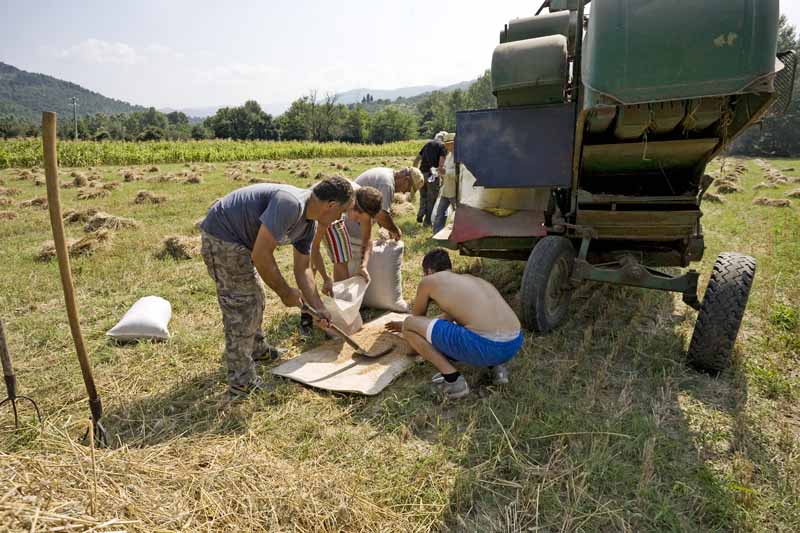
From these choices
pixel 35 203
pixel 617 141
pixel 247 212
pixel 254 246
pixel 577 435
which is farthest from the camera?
pixel 35 203

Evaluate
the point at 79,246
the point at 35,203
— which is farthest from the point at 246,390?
the point at 35,203

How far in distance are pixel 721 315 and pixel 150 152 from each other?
25.1 meters

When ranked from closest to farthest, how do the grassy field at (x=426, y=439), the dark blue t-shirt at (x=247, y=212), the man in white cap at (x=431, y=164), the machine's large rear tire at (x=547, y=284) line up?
the grassy field at (x=426, y=439) < the dark blue t-shirt at (x=247, y=212) < the machine's large rear tire at (x=547, y=284) < the man in white cap at (x=431, y=164)

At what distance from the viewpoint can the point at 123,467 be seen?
2.03 meters

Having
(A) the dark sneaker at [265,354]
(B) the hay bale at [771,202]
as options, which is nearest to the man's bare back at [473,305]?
(A) the dark sneaker at [265,354]

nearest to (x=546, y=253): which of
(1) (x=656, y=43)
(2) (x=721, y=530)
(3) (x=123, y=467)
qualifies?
(1) (x=656, y=43)

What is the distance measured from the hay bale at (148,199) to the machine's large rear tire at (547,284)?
362 inches

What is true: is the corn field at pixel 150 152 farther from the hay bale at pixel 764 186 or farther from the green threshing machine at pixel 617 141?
the hay bale at pixel 764 186

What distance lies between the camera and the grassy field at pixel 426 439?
1984mm

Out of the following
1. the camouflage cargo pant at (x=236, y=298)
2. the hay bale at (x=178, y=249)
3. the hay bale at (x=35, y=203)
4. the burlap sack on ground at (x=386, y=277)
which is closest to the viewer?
the camouflage cargo pant at (x=236, y=298)

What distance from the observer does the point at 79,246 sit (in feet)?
20.0

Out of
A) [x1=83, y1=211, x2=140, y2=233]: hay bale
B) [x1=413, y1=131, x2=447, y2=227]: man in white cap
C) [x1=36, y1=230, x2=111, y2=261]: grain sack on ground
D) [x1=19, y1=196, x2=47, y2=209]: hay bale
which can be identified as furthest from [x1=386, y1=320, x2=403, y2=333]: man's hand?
[x1=19, y1=196, x2=47, y2=209]: hay bale

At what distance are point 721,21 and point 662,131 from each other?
0.80m

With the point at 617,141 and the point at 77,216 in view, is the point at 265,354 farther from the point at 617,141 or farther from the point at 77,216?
the point at 77,216
